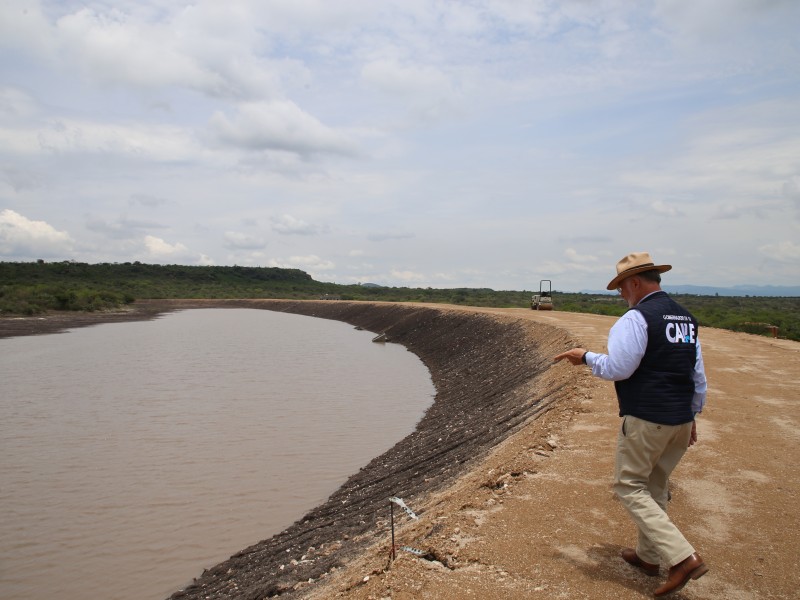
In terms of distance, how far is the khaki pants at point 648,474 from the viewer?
3.61 metres

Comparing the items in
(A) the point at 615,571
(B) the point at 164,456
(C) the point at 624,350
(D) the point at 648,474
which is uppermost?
Result: (C) the point at 624,350

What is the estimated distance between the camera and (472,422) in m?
12.2

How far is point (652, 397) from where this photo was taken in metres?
3.68

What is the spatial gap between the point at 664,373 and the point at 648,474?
67cm

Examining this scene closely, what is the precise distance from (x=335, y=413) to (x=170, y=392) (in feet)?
20.3

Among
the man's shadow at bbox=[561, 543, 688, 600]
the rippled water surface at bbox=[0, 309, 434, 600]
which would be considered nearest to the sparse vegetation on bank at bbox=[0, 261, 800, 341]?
the rippled water surface at bbox=[0, 309, 434, 600]

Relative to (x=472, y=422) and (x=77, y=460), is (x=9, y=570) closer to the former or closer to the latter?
(x=77, y=460)

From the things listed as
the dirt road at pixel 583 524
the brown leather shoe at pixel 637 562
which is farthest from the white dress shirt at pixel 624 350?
the dirt road at pixel 583 524

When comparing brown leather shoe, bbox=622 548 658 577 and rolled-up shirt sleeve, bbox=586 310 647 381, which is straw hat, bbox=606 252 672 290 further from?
brown leather shoe, bbox=622 548 658 577

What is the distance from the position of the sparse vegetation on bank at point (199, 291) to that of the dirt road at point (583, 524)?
21655 millimetres

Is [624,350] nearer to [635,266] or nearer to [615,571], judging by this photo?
[635,266]

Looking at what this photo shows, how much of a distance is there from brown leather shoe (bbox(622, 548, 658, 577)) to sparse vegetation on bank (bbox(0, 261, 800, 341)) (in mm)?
24698

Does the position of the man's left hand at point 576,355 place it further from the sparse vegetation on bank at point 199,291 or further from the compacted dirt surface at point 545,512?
the sparse vegetation on bank at point 199,291

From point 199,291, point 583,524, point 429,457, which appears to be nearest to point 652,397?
point 583,524
